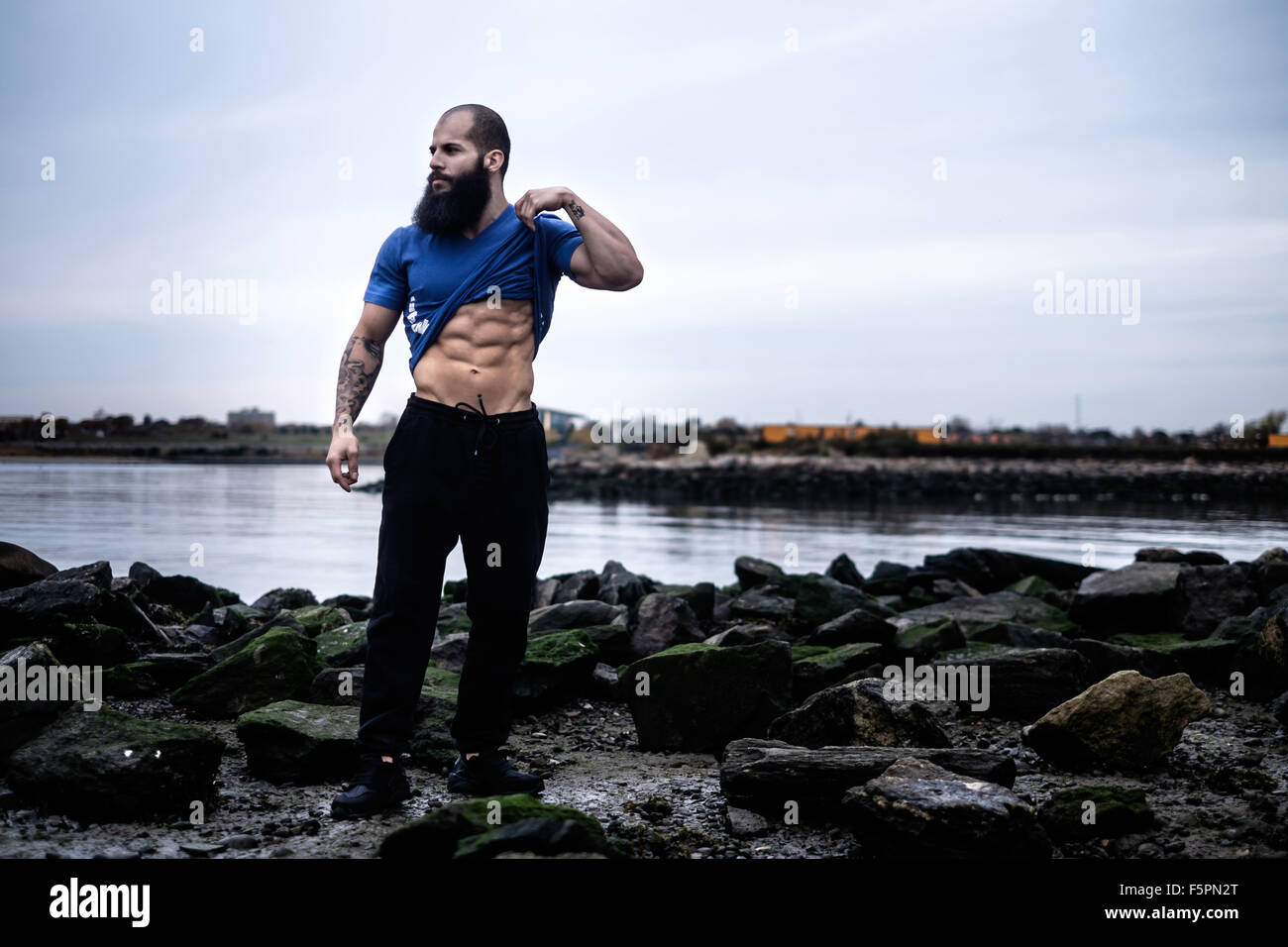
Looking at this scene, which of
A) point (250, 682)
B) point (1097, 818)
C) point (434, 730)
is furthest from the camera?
point (250, 682)

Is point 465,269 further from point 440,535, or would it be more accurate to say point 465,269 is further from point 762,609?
point 762,609

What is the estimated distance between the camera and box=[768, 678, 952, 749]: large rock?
457 centimetres

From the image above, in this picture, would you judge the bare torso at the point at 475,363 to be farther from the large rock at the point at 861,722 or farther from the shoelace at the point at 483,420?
the large rock at the point at 861,722

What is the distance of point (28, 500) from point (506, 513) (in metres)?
24.5

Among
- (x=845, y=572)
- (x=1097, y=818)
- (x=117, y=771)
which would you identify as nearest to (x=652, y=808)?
(x=1097, y=818)

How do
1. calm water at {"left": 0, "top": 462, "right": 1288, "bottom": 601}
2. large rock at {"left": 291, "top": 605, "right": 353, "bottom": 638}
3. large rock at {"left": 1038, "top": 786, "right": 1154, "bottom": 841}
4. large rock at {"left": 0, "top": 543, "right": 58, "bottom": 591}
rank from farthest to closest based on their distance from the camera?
1. calm water at {"left": 0, "top": 462, "right": 1288, "bottom": 601}
2. large rock at {"left": 291, "top": 605, "right": 353, "bottom": 638}
3. large rock at {"left": 0, "top": 543, "right": 58, "bottom": 591}
4. large rock at {"left": 1038, "top": 786, "right": 1154, "bottom": 841}

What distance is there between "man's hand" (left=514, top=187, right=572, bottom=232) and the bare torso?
12.6 inches

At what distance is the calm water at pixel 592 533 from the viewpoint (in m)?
14.9

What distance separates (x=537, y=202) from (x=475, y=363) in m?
0.65

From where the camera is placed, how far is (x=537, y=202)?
13.4ft

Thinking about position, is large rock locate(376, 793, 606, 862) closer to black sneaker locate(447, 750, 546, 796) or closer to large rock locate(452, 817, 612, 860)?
large rock locate(452, 817, 612, 860)

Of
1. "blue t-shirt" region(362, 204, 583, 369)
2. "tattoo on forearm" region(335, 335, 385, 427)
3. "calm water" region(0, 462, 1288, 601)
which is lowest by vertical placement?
"calm water" region(0, 462, 1288, 601)

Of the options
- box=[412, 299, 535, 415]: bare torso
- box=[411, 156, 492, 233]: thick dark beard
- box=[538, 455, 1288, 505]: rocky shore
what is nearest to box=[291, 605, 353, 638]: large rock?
box=[412, 299, 535, 415]: bare torso
